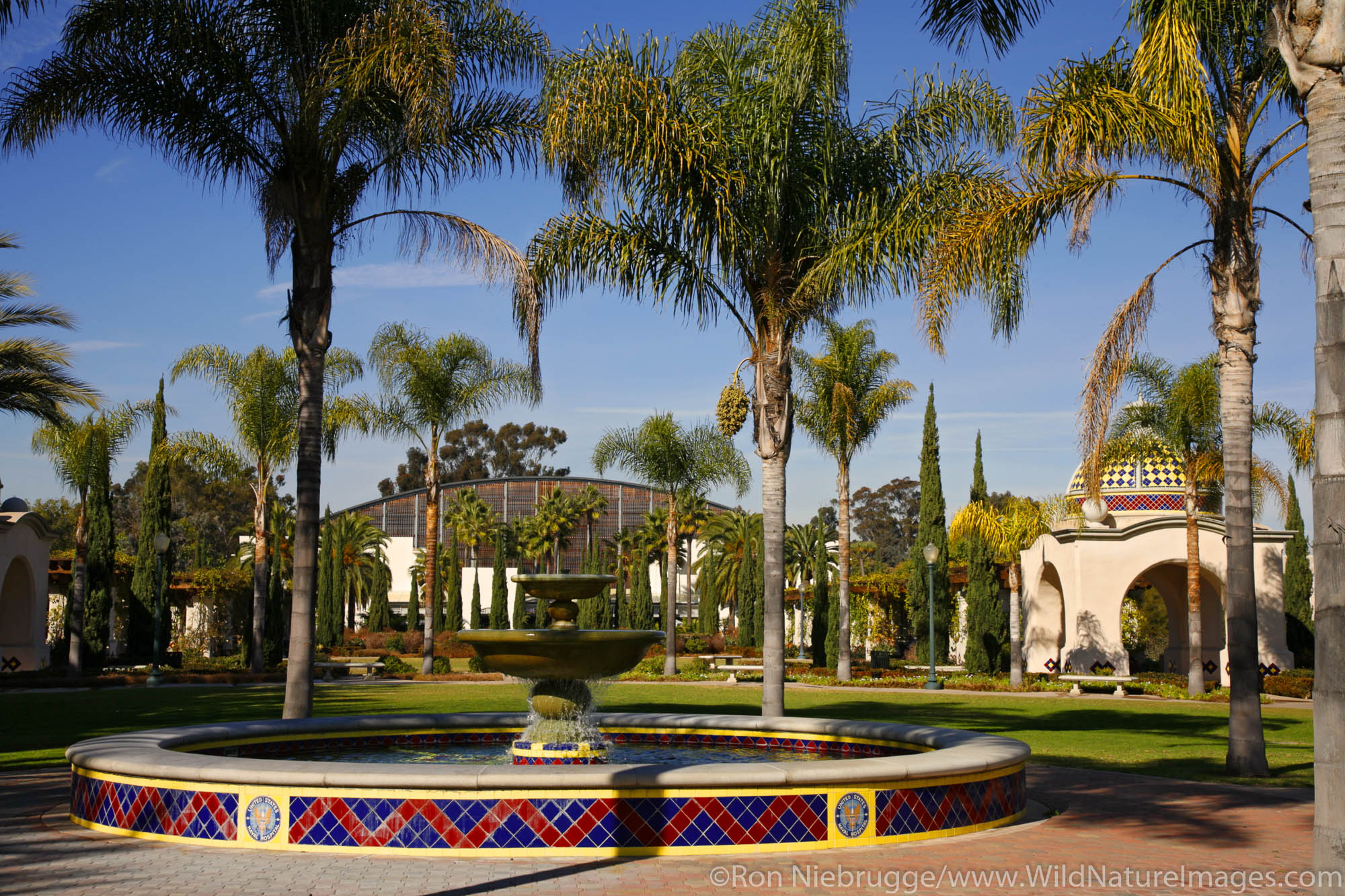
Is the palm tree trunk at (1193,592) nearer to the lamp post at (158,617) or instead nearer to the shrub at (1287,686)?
the shrub at (1287,686)

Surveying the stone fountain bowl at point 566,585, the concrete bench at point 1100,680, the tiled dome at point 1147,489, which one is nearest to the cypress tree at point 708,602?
the tiled dome at point 1147,489

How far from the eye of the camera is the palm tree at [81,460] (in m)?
29.5

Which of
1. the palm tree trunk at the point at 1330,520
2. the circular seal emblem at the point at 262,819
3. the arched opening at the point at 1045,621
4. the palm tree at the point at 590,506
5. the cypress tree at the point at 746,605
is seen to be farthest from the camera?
the palm tree at the point at 590,506

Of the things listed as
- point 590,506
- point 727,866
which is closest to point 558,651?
point 727,866

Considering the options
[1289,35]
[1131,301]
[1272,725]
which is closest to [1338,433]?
[1289,35]

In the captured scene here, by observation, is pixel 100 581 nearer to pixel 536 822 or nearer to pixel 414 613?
pixel 414 613

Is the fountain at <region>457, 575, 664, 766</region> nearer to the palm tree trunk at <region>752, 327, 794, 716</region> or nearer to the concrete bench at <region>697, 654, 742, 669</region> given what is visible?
the palm tree trunk at <region>752, 327, 794, 716</region>

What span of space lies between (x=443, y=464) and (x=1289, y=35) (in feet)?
314

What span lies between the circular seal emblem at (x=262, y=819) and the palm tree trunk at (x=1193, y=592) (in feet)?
74.1

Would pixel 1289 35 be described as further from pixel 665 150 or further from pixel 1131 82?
pixel 665 150

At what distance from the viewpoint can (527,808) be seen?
7281mm

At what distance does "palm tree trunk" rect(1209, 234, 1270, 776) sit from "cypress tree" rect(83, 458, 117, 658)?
100ft

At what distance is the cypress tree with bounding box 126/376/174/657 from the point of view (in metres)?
34.1

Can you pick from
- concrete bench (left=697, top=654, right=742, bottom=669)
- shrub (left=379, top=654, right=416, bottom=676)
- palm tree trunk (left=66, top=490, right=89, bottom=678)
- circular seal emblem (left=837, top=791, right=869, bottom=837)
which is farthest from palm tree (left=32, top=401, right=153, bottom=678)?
circular seal emblem (left=837, top=791, right=869, bottom=837)
